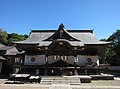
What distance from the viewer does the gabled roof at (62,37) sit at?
87.9 ft

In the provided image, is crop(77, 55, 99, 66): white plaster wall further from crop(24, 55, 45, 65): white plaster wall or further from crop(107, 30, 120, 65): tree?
crop(107, 30, 120, 65): tree

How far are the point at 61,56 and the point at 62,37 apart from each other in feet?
11.2

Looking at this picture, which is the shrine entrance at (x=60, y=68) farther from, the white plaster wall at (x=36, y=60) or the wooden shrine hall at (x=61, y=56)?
the white plaster wall at (x=36, y=60)

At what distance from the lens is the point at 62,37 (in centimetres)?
2783

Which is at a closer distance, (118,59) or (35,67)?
(35,67)

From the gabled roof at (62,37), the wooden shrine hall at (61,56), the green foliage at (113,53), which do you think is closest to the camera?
the wooden shrine hall at (61,56)

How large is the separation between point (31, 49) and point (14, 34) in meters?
48.1

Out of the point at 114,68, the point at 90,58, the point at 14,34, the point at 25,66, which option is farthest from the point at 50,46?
the point at 14,34

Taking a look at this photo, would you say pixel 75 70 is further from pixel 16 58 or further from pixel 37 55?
pixel 16 58

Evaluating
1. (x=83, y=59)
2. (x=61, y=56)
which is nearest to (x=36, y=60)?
(x=61, y=56)

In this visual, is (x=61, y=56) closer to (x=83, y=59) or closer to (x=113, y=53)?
(x=83, y=59)

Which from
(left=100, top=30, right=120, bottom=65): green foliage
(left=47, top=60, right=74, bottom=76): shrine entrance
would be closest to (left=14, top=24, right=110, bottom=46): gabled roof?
(left=47, top=60, right=74, bottom=76): shrine entrance

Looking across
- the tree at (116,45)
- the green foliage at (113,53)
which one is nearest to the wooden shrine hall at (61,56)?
the green foliage at (113,53)

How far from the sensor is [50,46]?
24984 millimetres
